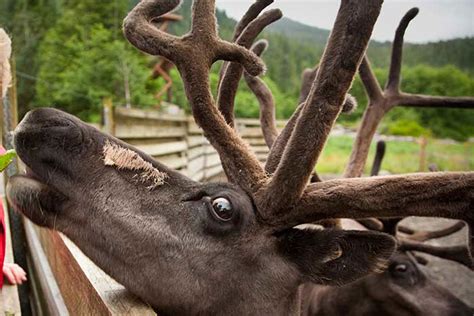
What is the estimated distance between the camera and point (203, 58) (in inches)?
99.0

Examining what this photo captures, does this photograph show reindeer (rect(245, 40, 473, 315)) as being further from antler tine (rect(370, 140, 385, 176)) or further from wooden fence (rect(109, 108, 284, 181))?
antler tine (rect(370, 140, 385, 176))

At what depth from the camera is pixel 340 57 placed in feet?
6.51

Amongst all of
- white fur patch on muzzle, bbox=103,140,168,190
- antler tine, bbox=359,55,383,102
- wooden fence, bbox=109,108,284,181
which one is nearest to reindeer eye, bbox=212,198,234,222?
white fur patch on muzzle, bbox=103,140,168,190

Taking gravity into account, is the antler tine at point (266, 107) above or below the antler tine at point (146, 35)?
below

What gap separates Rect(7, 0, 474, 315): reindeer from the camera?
7.02 feet

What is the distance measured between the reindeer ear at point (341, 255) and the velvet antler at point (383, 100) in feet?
7.34

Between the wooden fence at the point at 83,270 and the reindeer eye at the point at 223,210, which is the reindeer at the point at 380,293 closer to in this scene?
the wooden fence at the point at 83,270

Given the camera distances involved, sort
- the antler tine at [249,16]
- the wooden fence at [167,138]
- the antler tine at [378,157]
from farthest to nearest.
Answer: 1. the wooden fence at [167,138]
2. the antler tine at [378,157]
3. the antler tine at [249,16]

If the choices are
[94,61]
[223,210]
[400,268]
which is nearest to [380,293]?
[400,268]

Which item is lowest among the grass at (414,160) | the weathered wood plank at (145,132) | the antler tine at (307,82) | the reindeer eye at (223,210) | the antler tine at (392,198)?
the grass at (414,160)

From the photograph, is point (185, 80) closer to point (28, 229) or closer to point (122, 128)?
point (28, 229)

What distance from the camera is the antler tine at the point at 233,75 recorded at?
3092 millimetres

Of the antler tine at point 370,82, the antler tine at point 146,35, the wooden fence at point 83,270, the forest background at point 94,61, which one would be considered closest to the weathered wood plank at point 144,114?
the wooden fence at point 83,270

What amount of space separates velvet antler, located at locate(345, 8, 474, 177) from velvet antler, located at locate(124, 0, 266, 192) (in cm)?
215
